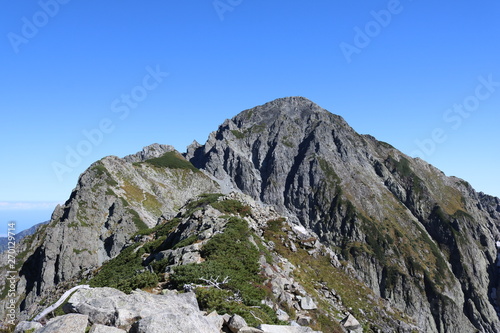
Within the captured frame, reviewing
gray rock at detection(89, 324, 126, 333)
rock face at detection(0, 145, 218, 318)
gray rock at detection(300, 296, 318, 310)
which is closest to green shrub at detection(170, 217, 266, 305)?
gray rock at detection(300, 296, 318, 310)

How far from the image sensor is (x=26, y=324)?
913cm

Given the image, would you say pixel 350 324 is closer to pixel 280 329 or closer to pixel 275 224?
pixel 280 329

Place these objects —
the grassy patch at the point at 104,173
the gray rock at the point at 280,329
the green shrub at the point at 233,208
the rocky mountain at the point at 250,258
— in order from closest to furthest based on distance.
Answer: the gray rock at the point at 280,329, the rocky mountain at the point at 250,258, the green shrub at the point at 233,208, the grassy patch at the point at 104,173

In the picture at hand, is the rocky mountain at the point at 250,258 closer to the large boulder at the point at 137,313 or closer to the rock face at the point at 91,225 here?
the large boulder at the point at 137,313

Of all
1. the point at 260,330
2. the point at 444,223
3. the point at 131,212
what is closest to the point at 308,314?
the point at 260,330

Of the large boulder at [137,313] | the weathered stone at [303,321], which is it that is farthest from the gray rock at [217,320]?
the weathered stone at [303,321]

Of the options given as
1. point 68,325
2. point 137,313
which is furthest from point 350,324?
point 68,325

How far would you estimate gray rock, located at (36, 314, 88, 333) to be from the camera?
8.32 m

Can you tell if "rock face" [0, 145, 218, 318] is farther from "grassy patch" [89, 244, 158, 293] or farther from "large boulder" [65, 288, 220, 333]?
"large boulder" [65, 288, 220, 333]

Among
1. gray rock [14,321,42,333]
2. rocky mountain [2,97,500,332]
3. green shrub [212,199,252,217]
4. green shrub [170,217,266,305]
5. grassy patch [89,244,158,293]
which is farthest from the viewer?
green shrub [212,199,252,217]

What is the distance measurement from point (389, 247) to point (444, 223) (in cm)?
4765

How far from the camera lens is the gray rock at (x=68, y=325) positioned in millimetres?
8320

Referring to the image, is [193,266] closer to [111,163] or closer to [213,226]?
[213,226]

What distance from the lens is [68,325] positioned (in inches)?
334
